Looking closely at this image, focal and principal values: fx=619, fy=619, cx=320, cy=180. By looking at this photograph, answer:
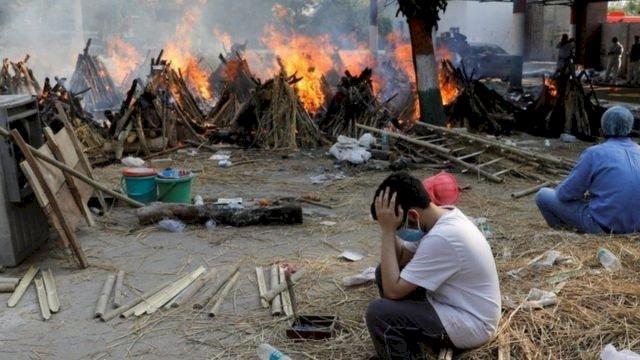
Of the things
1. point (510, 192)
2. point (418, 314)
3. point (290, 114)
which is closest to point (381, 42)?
point (290, 114)

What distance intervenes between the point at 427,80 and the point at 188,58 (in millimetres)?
10084

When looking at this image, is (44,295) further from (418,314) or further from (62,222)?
(418,314)

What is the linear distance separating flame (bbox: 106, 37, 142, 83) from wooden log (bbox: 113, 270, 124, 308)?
1702cm

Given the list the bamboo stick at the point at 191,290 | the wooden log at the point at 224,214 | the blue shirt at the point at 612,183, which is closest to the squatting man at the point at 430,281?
the bamboo stick at the point at 191,290

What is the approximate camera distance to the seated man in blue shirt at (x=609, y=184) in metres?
5.42

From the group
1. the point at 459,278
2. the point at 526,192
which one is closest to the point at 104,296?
the point at 459,278

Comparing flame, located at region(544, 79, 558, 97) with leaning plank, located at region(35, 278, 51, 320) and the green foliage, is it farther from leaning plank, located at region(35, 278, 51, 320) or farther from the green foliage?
leaning plank, located at region(35, 278, 51, 320)

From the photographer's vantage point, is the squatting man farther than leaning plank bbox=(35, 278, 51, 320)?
No

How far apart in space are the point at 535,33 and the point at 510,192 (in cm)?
3265

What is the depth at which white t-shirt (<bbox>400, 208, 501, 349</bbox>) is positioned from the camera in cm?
324

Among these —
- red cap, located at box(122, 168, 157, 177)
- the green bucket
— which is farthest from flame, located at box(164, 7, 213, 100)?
the green bucket

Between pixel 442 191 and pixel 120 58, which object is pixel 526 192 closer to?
pixel 442 191

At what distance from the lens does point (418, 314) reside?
3426 millimetres

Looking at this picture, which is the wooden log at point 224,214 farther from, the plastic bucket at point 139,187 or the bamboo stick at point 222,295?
the bamboo stick at point 222,295
